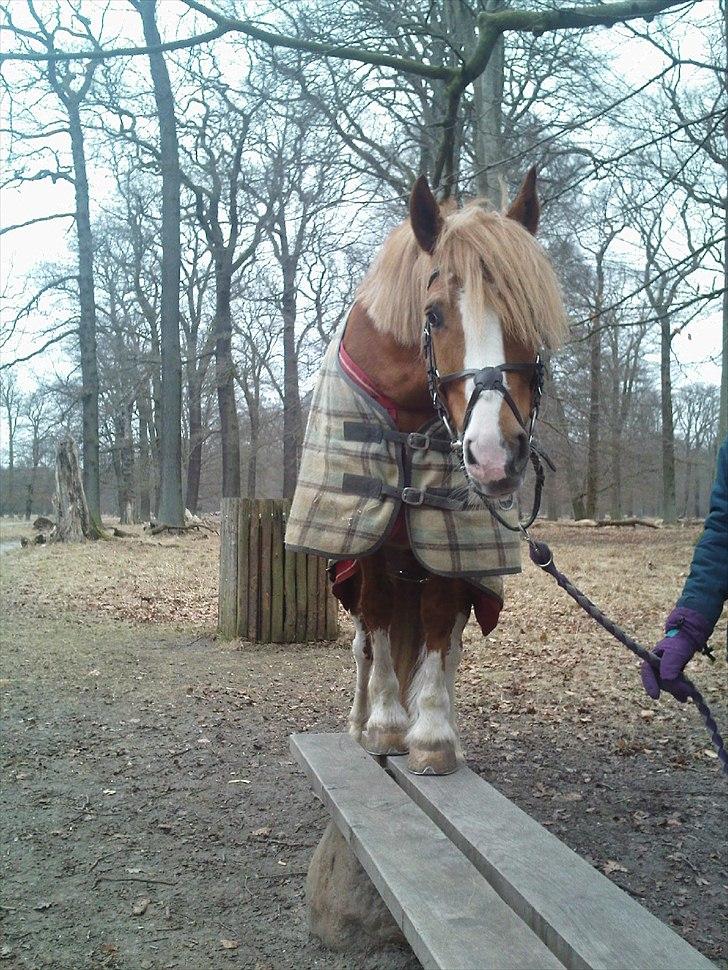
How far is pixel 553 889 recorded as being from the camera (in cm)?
195

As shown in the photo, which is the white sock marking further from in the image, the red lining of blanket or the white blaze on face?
the white blaze on face

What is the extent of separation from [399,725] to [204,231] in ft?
68.8

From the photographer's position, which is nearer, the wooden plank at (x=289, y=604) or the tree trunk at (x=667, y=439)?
the wooden plank at (x=289, y=604)

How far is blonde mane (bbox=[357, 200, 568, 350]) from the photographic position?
2.34 metres

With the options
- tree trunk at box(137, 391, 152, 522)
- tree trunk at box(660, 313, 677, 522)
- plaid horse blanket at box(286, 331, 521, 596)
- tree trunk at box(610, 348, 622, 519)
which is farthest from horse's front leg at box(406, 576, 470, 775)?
tree trunk at box(137, 391, 152, 522)

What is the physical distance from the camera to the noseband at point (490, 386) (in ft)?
7.22

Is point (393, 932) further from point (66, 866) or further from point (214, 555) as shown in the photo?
point (214, 555)

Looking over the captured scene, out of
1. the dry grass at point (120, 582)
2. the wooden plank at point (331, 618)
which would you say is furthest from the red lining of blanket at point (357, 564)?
the dry grass at point (120, 582)

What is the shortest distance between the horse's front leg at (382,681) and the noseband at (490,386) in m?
0.63

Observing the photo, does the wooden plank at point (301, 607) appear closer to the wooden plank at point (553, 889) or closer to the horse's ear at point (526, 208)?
the wooden plank at point (553, 889)

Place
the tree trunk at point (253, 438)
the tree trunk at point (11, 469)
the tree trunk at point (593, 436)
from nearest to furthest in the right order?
the tree trunk at point (593, 436) < the tree trunk at point (253, 438) < the tree trunk at point (11, 469)

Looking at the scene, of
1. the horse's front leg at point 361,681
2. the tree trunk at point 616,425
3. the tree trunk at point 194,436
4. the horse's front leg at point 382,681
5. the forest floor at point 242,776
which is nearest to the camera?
the forest floor at point 242,776

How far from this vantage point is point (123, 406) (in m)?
28.7

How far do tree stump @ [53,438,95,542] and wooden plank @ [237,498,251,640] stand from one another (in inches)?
402
